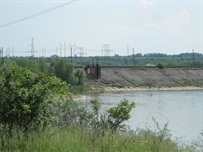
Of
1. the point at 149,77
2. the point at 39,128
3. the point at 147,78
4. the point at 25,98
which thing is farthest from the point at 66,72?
the point at 25,98

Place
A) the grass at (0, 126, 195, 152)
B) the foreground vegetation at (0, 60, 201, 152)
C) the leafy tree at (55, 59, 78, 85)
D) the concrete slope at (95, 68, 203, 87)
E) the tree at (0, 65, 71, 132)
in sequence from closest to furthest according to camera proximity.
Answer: the grass at (0, 126, 195, 152) < the foreground vegetation at (0, 60, 201, 152) < the tree at (0, 65, 71, 132) < the leafy tree at (55, 59, 78, 85) < the concrete slope at (95, 68, 203, 87)

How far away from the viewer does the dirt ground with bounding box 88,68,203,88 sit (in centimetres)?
7638

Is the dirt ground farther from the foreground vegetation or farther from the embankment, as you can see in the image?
the foreground vegetation

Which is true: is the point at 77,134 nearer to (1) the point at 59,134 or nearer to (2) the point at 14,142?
(1) the point at 59,134

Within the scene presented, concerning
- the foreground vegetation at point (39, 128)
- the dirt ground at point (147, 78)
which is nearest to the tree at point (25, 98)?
the foreground vegetation at point (39, 128)

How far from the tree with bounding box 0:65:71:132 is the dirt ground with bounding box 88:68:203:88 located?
61244mm

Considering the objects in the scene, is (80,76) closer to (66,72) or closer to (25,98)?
(66,72)

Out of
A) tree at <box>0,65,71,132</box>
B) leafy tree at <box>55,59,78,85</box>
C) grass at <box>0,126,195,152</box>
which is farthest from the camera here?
leafy tree at <box>55,59,78,85</box>

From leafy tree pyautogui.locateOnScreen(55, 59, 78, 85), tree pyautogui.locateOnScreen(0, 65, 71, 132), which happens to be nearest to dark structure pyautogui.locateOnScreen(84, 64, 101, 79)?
leafy tree pyautogui.locateOnScreen(55, 59, 78, 85)

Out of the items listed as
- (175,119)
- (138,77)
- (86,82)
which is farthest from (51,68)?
(175,119)

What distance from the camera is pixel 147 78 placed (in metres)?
83.3

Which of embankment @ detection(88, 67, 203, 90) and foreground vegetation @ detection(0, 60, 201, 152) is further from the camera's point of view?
embankment @ detection(88, 67, 203, 90)

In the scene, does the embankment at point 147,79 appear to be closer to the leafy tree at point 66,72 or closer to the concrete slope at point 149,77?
the concrete slope at point 149,77

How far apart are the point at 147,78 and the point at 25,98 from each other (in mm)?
74323
